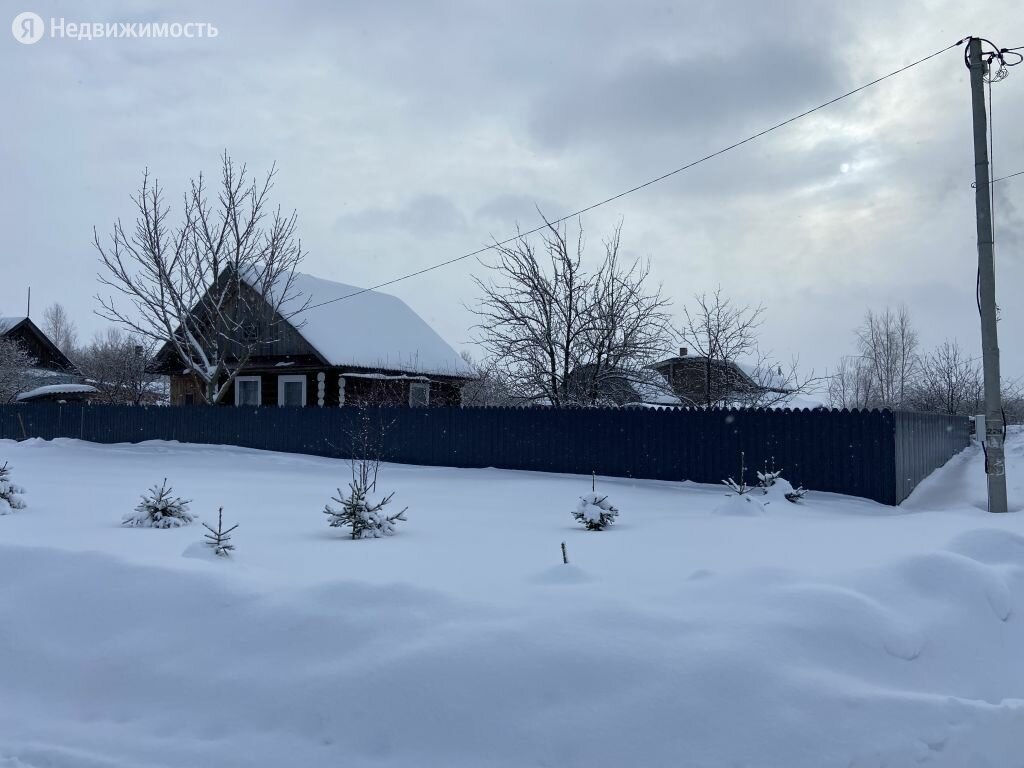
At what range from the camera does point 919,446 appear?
15133 mm

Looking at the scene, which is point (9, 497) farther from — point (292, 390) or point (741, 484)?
point (292, 390)

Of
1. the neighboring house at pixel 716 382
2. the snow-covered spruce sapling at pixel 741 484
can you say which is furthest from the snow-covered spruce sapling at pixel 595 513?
the neighboring house at pixel 716 382

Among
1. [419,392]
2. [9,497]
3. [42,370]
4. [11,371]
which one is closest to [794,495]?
[9,497]

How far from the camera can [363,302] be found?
2978cm

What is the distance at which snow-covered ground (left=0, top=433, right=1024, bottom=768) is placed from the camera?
12.5 feet

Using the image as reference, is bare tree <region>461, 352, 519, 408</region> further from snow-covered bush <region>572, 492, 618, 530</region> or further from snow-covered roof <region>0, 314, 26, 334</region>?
snow-covered roof <region>0, 314, 26, 334</region>

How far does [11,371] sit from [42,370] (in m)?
11.0

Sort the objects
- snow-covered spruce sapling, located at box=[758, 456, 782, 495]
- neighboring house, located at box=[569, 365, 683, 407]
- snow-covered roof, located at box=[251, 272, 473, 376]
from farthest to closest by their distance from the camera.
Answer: snow-covered roof, located at box=[251, 272, 473, 376] → neighboring house, located at box=[569, 365, 683, 407] → snow-covered spruce sapling, located at box=[758, 456, 782, 495]

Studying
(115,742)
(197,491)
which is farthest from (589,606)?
(197,491)

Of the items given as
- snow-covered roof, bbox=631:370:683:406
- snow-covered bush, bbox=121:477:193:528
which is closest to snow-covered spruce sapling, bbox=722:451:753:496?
snow-covered roof, bbox=631:370:683:406

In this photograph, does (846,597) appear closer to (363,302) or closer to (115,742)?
(115,742)

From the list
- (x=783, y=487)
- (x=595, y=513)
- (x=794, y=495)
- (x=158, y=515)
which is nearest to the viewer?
(x=158, y=515)

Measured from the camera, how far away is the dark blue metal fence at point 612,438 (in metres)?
12.0

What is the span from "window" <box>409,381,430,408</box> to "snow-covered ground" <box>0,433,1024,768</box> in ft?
67.1
